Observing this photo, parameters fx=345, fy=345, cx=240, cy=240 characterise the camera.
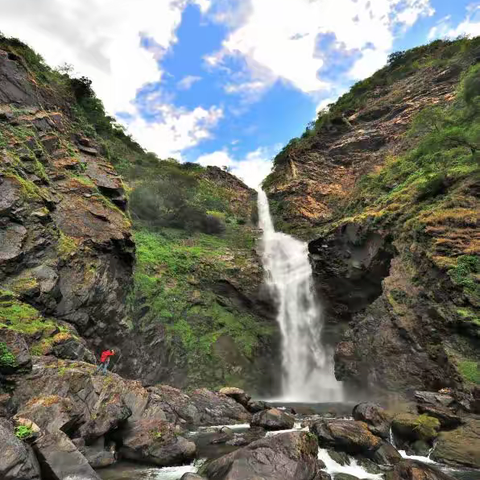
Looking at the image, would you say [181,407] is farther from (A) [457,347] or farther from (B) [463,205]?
(B) [463,205]

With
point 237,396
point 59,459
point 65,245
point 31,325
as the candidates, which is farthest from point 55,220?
point 59,459

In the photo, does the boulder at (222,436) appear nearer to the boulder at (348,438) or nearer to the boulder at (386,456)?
the boulder at (348,438)

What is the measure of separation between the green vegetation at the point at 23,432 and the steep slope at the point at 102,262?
9.97 ft

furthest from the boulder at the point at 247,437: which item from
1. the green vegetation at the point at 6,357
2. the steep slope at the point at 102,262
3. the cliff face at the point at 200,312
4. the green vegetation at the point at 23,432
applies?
the cliff face at the point at 200,312

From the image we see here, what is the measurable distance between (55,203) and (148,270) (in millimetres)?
8229

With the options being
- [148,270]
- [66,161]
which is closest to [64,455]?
[148,270]

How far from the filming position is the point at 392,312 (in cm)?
1900

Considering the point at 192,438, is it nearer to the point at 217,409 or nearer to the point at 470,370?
the point at 217,409

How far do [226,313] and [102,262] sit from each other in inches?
419

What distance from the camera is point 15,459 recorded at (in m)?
6.44

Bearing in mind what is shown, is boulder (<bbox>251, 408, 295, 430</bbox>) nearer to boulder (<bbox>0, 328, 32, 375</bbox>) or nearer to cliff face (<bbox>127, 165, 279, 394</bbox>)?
cliff face (<bbox>127, 165, 279, 394</bbox>)

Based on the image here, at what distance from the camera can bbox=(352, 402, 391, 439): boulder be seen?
12795 mm

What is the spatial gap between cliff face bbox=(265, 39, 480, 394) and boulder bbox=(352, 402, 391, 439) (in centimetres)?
356

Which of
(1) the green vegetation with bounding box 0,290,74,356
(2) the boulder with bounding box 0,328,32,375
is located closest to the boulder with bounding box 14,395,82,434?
(2) the boulder with bounding box 0,328,32,375
